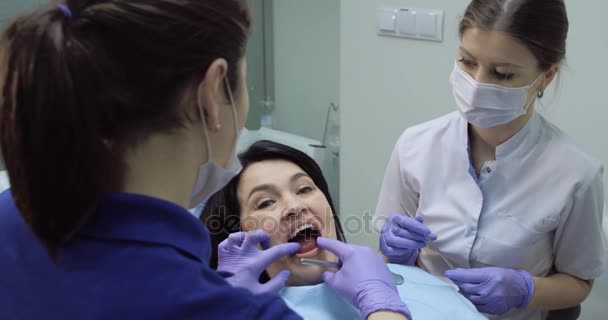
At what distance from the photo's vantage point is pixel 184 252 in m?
0.78

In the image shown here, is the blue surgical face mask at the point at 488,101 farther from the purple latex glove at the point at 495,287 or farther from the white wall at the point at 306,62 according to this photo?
the white wall at the point at 306,62

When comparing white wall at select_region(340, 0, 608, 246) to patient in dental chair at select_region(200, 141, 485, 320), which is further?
white wall at select_region(340, 0, 608, 246)

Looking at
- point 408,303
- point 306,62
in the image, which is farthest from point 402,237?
point 306,62

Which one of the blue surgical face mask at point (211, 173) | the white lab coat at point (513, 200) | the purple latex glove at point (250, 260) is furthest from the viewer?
the white lab coat at point (513, 200)

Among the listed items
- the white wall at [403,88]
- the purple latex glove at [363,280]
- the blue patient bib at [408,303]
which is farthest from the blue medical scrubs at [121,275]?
the white wall at [403,88]

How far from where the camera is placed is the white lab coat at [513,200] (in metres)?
1.42

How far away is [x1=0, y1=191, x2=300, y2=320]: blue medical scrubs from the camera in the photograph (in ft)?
2.31

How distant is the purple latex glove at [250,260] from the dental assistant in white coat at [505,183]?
1.14 feet

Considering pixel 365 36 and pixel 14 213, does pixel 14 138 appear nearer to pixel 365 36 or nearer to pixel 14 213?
pixel 14 213

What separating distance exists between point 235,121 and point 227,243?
57cm

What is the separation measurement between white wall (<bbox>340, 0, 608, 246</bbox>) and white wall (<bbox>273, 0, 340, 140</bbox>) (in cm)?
47

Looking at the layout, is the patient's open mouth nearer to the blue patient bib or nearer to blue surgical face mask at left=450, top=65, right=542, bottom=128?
the blue patient bib

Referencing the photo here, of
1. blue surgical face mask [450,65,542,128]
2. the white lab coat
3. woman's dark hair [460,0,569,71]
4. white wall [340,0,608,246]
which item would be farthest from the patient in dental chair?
white wall [340,0,608,246]

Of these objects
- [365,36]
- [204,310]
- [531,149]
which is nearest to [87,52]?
[204,310]
